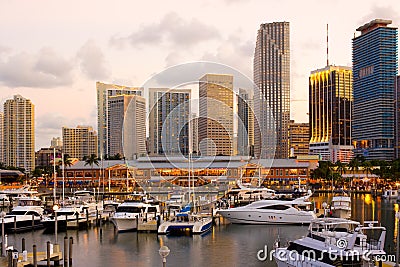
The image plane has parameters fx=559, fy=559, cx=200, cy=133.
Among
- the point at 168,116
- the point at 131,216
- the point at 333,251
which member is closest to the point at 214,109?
the point at 168,116

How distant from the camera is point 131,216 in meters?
37.9

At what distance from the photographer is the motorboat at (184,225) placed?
3628 centimetres

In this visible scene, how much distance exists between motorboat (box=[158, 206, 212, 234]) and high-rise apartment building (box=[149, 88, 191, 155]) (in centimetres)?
1999

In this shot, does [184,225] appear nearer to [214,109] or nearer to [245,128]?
[214,109]

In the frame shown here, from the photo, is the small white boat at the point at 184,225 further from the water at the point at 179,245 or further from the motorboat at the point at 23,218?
the motorboat at the point at 23,218

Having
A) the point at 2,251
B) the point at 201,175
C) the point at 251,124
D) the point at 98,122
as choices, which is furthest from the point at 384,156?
the point at 2,251

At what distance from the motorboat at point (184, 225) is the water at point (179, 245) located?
24.8 inches

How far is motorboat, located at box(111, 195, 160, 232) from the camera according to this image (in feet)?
123

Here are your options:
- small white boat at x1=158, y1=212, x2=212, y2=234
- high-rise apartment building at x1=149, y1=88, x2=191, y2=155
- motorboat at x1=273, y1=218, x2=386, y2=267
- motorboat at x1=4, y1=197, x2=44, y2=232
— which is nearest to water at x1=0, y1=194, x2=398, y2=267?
small white boat at x1=158, y1=212, x2=212, y2=234

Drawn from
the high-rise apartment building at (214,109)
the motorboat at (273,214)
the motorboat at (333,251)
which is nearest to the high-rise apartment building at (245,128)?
the high-rise apartment building at (214,109)

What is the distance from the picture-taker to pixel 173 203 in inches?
1938

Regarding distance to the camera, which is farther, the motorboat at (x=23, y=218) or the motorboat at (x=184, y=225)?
the motorboat at (x=23, y=218)

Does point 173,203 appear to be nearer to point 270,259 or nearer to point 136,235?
point 136,235

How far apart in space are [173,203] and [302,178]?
A: 187ft
